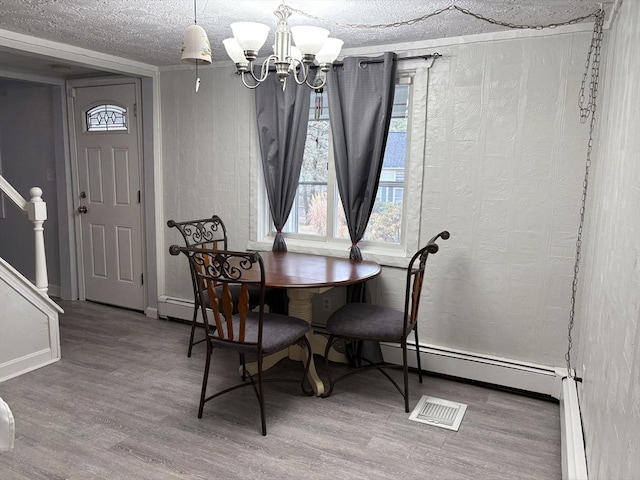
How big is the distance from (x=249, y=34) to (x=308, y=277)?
4.42 feet

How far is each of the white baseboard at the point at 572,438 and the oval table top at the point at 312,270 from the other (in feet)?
4.00

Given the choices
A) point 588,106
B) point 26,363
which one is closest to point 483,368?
point 588,106

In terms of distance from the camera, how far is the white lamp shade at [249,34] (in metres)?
2.14

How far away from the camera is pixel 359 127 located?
10.7 feet

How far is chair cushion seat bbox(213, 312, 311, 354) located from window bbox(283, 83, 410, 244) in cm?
98

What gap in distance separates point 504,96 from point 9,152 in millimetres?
4811

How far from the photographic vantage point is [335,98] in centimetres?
332

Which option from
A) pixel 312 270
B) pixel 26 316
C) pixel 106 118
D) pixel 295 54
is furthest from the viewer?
pixel 106 118

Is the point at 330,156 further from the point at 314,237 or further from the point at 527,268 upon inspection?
the point at 527,268

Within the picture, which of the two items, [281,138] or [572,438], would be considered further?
[281,138]

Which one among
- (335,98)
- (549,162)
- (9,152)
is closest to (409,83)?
(335,98)

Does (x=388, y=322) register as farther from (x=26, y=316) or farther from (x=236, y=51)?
(x=26, y=316)

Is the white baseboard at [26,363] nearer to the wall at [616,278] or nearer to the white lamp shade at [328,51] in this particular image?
the white lamp shade at [328,51]

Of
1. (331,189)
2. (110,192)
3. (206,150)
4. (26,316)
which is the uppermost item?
(206,150)
